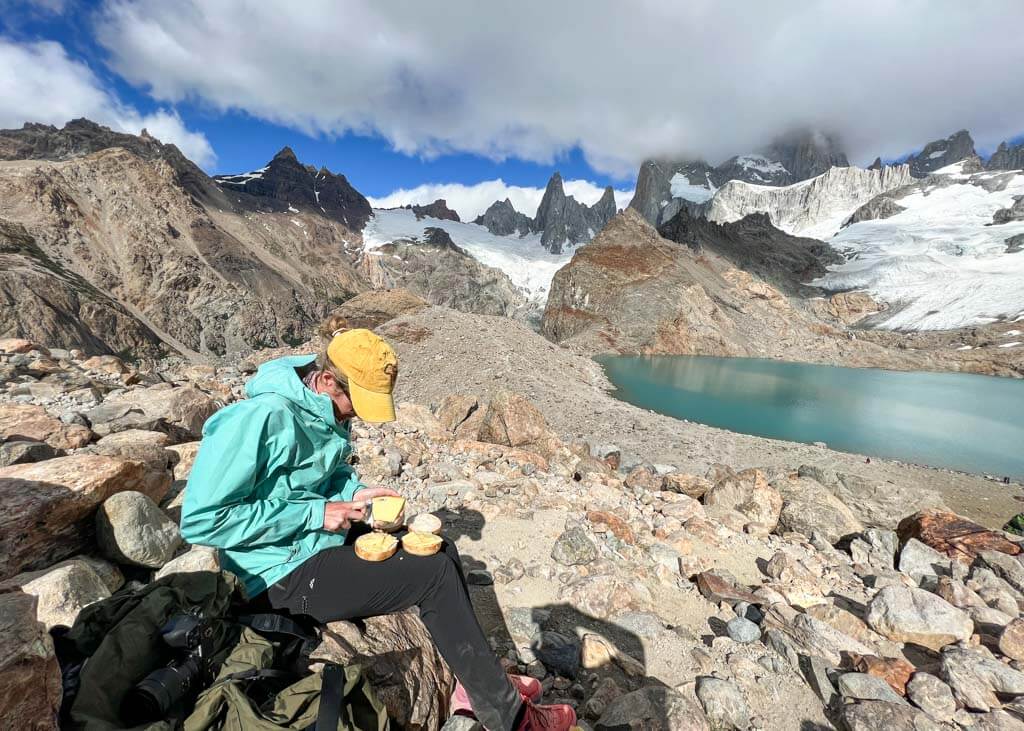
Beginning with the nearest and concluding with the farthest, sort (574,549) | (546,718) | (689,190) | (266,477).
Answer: (266,477) → (546,718) → (574,549) → (689,190)

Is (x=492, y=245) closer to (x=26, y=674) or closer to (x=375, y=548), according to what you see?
(x=375, y=548)

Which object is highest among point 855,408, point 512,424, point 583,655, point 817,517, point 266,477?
point 266,477

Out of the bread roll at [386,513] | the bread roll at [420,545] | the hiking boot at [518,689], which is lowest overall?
the hiking boot at [518,689]

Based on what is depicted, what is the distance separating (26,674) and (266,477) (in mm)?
980

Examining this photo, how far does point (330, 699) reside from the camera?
175cm

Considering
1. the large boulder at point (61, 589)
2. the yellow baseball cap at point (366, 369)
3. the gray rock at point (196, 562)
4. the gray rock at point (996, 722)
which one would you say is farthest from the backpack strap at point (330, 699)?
the gray rock at point (996, 722)

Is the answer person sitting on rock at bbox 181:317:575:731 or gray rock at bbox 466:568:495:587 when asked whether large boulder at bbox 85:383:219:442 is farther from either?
person sitting on rock at bbox 181:317:575:731

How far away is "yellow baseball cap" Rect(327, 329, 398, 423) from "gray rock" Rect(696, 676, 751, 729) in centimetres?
298

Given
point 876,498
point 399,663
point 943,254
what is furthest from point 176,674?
point 943,254

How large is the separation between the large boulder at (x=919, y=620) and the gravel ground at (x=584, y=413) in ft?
27.4

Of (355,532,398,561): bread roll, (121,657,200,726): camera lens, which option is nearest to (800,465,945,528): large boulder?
(355,532,398,561): bread roll

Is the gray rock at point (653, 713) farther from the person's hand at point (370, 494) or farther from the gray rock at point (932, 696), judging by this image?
the person's hand at point (370, 494)

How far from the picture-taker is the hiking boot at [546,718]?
2295mm

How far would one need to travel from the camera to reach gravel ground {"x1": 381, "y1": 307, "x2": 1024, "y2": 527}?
13.6 meters
